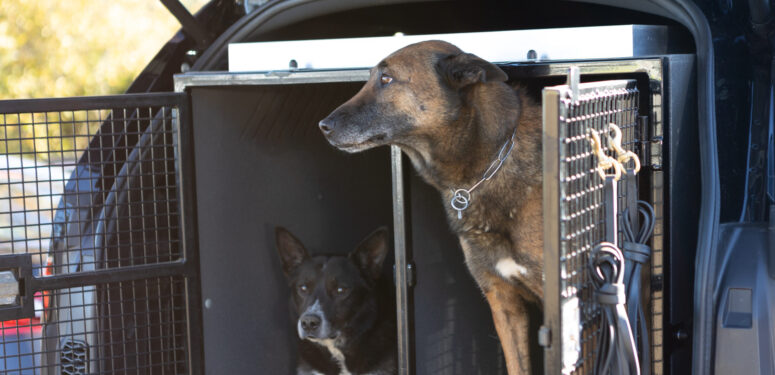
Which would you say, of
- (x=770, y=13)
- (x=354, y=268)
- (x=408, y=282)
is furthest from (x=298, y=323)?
(x=770, y=13)

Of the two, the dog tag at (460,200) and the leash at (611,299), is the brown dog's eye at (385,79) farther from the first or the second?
the leash at (611,299)

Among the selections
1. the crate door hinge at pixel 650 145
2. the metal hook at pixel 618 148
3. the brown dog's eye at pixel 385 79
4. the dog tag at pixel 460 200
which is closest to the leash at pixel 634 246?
the metal hook at pixel 618 148

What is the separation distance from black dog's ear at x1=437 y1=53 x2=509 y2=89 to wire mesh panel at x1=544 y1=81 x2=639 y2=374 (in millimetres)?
408

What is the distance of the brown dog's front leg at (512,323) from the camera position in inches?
99.7

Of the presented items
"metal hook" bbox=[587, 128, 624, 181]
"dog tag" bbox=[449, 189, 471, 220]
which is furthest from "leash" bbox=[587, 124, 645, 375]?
"dog tag" bbox=[449, 189, 471, 220]

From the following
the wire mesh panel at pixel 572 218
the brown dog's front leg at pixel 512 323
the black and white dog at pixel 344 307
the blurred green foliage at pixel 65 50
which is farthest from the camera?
the blurred green foliage at pixel 65 50

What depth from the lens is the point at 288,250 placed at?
9.82ft

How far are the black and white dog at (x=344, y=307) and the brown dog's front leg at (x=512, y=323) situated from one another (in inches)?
25.4

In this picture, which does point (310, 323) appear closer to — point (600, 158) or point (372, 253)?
point (372, 253)

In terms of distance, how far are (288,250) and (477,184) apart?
92cm

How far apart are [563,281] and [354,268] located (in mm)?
1625

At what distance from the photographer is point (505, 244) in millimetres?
2373

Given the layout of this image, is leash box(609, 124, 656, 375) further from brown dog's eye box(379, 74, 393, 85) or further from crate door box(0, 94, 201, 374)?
crate door box(0, 94, 201, 374)

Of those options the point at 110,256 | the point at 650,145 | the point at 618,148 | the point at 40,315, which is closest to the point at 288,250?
the point at 110,256
